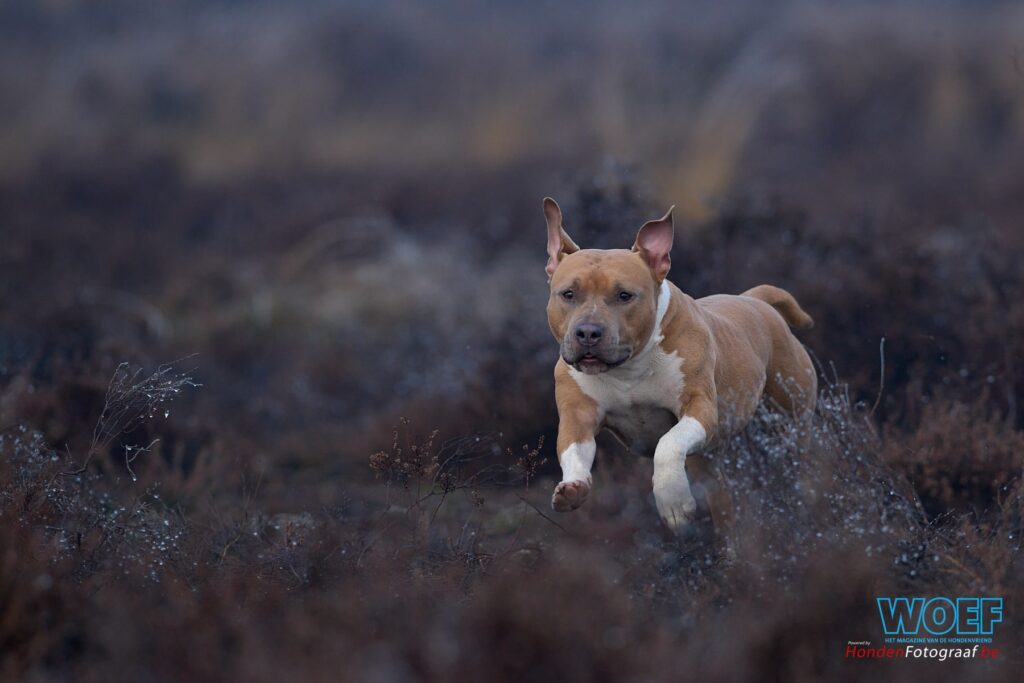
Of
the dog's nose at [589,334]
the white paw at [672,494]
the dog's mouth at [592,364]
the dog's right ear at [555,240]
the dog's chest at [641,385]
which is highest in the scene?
the dog's right ear at [555,240]

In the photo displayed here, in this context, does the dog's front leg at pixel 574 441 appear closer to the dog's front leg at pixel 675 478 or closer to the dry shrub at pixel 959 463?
the dog's front leg at pixel 675 478

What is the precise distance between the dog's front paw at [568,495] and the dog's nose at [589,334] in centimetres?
57

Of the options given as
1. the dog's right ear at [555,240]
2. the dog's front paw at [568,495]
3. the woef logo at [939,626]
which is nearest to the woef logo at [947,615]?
the woef logo at [939,626]

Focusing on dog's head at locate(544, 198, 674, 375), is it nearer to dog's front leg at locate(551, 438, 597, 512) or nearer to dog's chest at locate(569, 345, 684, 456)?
dog's chest at locate(569, 345, 684, 456)

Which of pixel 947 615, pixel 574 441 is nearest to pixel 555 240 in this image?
pixel 574 441

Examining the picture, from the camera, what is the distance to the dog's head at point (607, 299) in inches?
208

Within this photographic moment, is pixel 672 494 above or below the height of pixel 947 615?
above

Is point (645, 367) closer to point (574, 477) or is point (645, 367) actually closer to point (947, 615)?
point (574, 477)

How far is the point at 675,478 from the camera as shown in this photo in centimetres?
512

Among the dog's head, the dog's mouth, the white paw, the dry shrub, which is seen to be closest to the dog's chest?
the dog's head

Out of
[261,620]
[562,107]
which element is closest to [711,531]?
[261,620]

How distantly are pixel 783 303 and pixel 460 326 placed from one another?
4.37 m

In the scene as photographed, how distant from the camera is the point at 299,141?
17.9 metres

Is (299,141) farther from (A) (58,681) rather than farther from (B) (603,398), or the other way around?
(A) (58,681)
